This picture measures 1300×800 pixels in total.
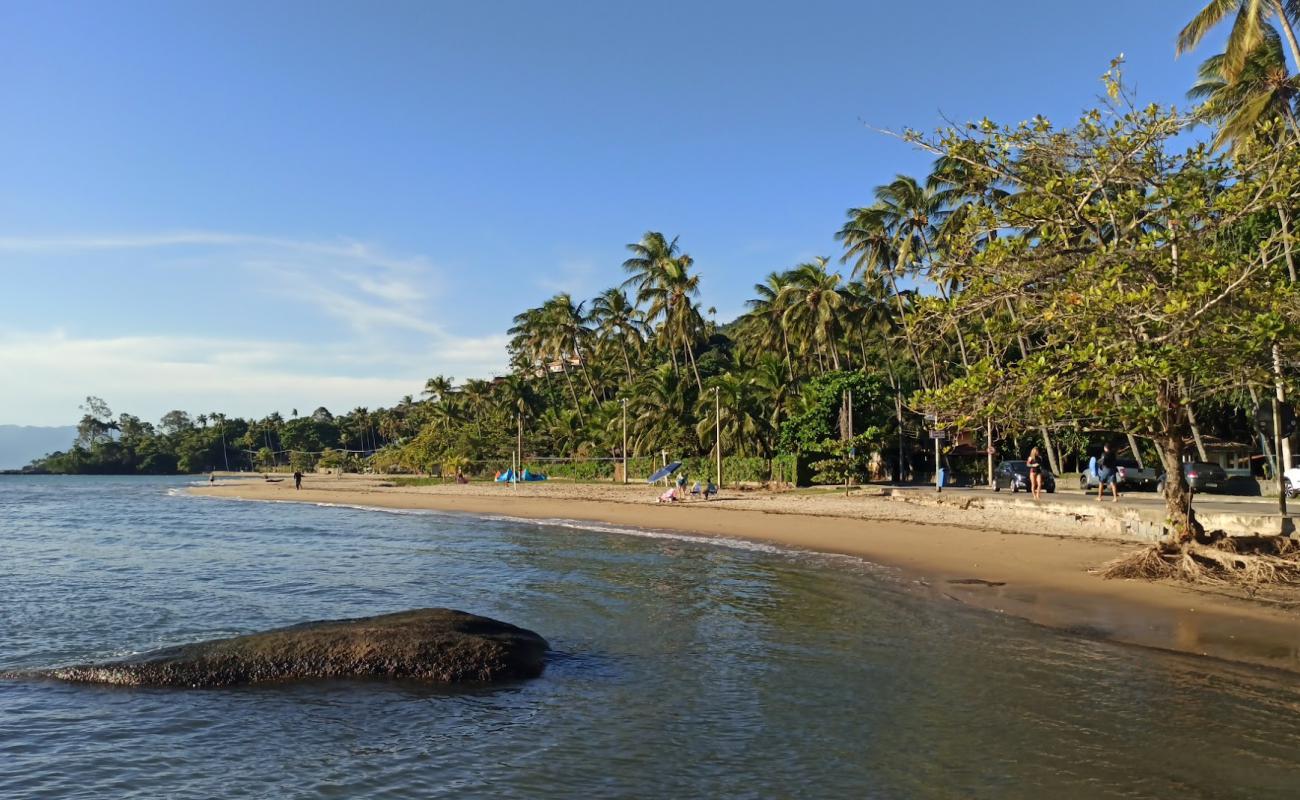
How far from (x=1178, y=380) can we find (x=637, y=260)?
156 ft

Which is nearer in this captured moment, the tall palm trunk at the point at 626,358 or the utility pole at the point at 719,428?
the utility pole at the point at 719,428

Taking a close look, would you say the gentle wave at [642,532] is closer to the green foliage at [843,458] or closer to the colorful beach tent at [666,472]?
the colorful beach tent at [666,472]

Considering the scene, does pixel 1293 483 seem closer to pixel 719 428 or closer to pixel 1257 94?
pixel 1257 94

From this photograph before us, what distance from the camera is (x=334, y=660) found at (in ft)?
32.1

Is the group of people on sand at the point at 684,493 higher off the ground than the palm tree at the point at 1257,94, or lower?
lower

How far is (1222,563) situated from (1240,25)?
53.5 ft

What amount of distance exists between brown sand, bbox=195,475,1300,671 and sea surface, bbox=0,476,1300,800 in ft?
2.92

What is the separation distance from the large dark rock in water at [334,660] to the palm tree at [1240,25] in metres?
24.0

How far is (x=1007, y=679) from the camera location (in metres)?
9.38

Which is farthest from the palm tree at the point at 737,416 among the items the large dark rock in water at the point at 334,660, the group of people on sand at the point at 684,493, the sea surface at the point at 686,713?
the large dark rock in water at the point at 334,660

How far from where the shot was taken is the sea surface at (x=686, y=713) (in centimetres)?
680

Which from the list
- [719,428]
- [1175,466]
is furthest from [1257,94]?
[719,428]

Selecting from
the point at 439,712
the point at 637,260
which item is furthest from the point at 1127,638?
the point at 637,260

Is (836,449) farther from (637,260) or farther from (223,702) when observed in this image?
(223,702)
